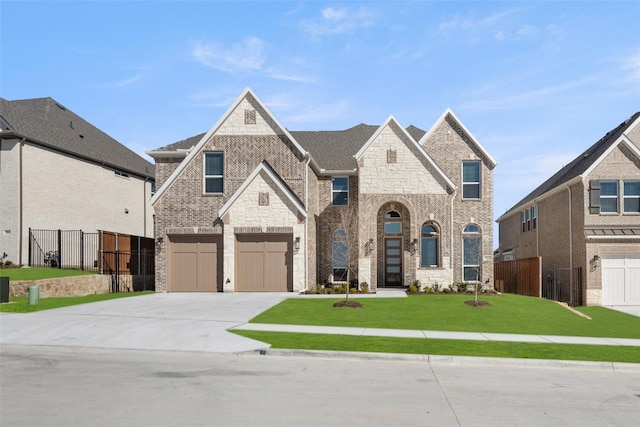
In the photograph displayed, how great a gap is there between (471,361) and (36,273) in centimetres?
2231

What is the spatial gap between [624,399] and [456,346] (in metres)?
5.51

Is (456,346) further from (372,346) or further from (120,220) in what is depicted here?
(120,220)

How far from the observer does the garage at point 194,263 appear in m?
30.7

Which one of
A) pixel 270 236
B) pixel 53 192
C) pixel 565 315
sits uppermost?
pixel 53 192

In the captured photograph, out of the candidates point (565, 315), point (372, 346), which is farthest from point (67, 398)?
point (565, 315)

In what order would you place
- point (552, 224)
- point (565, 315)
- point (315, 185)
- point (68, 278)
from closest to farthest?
point (565, 315) < point (68, 278) < point (315, 185) < point (552, 224)

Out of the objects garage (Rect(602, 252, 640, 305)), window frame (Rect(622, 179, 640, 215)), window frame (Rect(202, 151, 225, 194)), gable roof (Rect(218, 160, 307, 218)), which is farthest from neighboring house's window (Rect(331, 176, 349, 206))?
window frame (Rect(622, 179, 640, 215))

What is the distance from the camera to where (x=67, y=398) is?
954 cm

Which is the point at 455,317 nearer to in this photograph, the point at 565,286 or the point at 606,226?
the point at 606,226

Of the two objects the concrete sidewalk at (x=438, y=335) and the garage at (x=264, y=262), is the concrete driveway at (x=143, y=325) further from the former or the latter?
the garage at (x=264, y=262)

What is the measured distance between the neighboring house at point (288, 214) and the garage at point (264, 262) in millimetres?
47

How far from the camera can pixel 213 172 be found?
3127 cm

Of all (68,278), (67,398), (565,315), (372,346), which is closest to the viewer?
(67,398)

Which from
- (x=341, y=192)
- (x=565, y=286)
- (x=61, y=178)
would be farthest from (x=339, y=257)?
(x=61, y=178)
